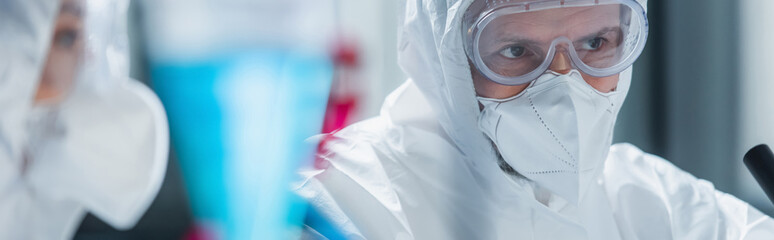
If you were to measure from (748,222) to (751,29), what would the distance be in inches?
35.8

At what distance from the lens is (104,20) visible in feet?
4.18

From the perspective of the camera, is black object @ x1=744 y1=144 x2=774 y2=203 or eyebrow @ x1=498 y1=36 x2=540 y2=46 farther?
eyebrow @ x1=498 y1=36 x2=540 y2=46

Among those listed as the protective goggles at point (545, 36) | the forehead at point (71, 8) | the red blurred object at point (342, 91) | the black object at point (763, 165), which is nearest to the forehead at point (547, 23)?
the protective goggles at point (545, 36)

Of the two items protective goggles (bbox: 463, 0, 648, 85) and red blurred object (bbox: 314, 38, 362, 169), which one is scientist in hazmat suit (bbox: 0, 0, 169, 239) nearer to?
red blurred object (bbox: 314, 38, 362, 169)

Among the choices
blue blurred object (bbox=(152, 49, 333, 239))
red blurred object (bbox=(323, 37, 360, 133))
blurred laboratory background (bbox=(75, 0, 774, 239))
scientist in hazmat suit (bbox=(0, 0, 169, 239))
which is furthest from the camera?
blurred laboratory background (bbox=(75, 0, 774, 239))

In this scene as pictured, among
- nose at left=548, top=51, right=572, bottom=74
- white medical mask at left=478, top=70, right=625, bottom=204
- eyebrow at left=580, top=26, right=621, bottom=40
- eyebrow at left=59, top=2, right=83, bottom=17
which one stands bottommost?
white medical mask at left=478, top=70, right=625, bottom=204

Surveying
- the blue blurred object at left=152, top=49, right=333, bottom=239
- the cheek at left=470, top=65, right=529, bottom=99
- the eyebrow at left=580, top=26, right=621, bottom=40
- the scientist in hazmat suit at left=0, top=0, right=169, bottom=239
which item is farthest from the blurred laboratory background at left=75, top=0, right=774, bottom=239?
the blue blurred object at left=152, top=49, right=333, bottom=239

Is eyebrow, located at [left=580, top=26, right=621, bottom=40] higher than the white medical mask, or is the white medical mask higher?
eyebrow, located at [left=580, top=26, right=621, bottom=40]

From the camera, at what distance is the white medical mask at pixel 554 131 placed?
45.0 inches

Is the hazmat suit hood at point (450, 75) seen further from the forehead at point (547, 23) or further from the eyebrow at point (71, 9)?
the eyebrow at point (71, 9)

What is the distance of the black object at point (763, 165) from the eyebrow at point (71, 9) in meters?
0.95

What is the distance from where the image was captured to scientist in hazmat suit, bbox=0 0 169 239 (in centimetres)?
98

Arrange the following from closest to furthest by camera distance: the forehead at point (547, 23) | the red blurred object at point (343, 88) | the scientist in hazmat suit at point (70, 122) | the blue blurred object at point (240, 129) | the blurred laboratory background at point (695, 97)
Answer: the blue blurred object at point (240, 129) → the scientist in hazmat suit at point (70, 122) → the red blurred object at point (343, 88) → the forehead at point (547, 23) → the blurred laboratory background at point (695, 97)

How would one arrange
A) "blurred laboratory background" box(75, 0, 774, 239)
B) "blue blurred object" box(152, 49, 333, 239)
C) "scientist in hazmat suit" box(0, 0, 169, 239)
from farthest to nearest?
1. "blurred laboratory background" box(75, 0, 774, 239)
2. "scientist in hazmat suit" box(0, 0, 169, 239)
3. "blue blurred object" box(152, 49, 333, 239)
